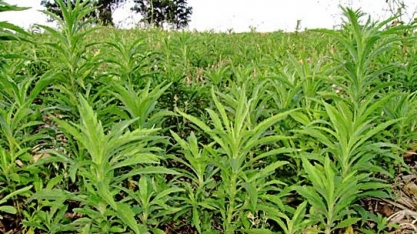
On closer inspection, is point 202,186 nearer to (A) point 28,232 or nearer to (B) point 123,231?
(B) point 123,231

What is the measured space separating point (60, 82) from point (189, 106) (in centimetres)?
78

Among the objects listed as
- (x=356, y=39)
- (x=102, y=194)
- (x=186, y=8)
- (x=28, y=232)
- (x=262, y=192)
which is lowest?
(x=28, y=232)

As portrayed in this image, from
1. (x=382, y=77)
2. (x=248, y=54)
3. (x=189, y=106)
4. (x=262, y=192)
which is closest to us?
(x=262, y=192)

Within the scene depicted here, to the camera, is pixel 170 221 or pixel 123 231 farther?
pixel 170 221

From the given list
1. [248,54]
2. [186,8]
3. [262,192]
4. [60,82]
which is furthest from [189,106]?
[186,8]

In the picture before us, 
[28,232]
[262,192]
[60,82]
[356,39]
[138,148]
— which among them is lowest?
[28,232]

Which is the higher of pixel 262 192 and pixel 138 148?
pixel 138 148

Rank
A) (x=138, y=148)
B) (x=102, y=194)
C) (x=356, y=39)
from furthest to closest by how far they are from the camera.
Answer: (x=356, y=39)
(x=138, y=148)
(x=102, y=194)

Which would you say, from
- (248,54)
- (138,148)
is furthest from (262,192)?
(248,54)

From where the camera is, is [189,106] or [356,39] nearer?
[356,39]

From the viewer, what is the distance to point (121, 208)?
1.69 metres

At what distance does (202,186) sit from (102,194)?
0.52 meters

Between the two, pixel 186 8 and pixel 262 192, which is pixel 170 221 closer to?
pixel 262 192

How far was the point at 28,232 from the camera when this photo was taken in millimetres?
2041
